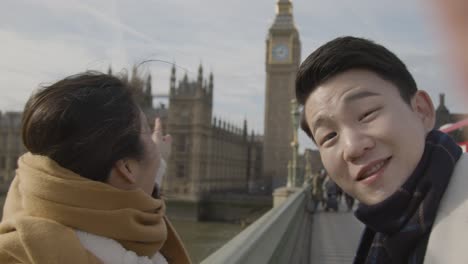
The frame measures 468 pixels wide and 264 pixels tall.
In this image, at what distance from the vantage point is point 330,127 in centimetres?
136

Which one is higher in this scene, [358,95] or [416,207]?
[358,95]

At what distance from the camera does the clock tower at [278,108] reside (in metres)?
61.1

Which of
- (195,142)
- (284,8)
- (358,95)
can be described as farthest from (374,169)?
(284,8)

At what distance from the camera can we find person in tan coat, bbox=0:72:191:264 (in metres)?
1.14

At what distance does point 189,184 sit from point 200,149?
390 centimetres

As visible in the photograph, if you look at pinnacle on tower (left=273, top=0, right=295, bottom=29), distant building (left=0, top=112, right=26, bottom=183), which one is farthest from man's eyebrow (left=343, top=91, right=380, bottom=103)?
pinnacle on tower (left=273, top=0, right=295, bottom=29)

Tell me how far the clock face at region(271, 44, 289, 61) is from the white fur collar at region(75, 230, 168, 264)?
209 ft

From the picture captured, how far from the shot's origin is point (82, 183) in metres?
1.23

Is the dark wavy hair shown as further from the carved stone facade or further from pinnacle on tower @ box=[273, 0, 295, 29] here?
pinnacle on tower @ box=[273, 0, 295, 29]

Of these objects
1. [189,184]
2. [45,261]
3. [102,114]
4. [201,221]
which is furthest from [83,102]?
[189,184]

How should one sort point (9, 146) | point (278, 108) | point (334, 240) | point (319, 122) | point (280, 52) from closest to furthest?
point (319, 122)
point (334, 240)
point (9, 146)
point (278, 108)
point (280, 52)

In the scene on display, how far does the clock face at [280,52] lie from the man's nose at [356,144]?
208 ft

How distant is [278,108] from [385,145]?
6063cm

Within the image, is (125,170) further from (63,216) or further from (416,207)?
(416,207)
